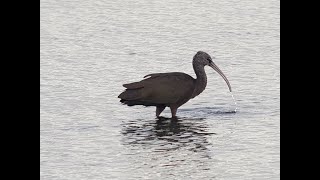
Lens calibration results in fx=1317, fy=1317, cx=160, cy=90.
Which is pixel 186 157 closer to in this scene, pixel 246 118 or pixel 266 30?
pixel 246 118

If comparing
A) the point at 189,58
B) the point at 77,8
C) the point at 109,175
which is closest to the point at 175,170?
the point at 109,175

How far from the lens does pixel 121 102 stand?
19531 millimetres

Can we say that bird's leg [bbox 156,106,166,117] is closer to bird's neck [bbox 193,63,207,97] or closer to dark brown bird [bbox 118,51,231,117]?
dark brown bird [bbox 118,51,231,117]

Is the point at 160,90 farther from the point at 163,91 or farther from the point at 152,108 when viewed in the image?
the point at 152,108

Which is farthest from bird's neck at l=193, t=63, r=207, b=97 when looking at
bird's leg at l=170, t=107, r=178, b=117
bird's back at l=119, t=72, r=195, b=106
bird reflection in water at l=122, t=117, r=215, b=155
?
bird reflection in water at l=122, t=117, r=215, b=155

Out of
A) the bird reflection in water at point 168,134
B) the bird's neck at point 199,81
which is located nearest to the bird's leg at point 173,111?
the bird reflection in water at point 168,134

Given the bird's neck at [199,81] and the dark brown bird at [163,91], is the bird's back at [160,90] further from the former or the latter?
the bird's neck at [199,81]

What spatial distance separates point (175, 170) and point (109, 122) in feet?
10.9

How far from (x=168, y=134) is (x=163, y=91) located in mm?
1276

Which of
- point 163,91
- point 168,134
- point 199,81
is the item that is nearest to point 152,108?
point 199,81

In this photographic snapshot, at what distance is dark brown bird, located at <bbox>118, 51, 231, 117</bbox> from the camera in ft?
63.4

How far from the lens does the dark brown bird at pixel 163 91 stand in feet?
63.4

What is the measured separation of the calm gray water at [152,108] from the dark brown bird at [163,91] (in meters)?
0.27
